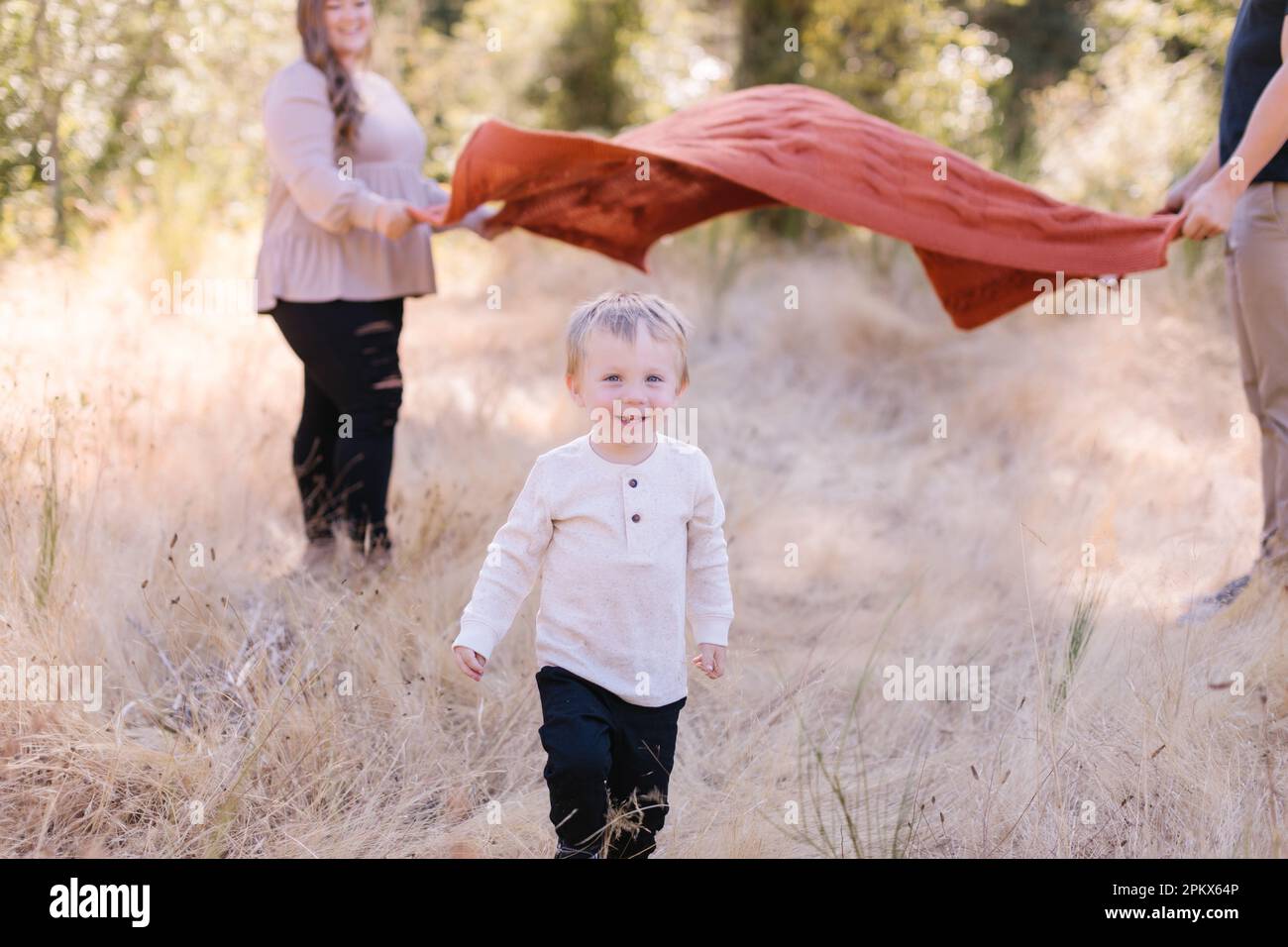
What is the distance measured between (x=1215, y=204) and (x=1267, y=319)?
36 centimetres

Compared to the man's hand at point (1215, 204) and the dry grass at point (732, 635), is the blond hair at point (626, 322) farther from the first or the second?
the man's hand at point (1215, 204)

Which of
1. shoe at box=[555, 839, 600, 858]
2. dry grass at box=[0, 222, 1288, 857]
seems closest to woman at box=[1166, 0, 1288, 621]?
dry grass at box=[0, 222, 1288, 857]

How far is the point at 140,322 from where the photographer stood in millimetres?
5652

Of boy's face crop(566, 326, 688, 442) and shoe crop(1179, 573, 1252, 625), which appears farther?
shoe crop(1179, 573, 1252, 625)

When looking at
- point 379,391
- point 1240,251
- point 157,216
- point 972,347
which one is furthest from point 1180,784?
point 157,216

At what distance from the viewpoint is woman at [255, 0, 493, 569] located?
3531 millimetres

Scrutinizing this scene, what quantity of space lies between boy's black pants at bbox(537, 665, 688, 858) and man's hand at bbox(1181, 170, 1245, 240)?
6.79ft

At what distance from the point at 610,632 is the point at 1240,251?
2.25 metres

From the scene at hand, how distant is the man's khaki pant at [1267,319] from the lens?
10.6 feet

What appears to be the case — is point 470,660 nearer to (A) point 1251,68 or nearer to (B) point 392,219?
(B) point 392,219

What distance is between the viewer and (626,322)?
220 cm

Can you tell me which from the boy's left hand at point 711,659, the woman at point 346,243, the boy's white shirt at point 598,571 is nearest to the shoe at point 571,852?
the boy's white shirt at point 598,571

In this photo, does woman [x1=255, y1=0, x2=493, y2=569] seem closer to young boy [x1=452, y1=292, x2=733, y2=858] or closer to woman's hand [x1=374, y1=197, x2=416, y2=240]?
woman's hand [x1=374, y1=197, x2=416, y2=240]

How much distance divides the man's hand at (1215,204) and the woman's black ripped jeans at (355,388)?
7.77 ft
